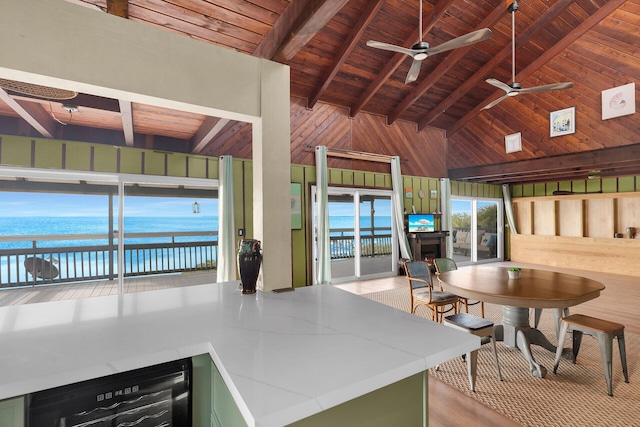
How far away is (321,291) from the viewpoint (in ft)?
6.26

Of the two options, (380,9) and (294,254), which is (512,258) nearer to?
(294,254)

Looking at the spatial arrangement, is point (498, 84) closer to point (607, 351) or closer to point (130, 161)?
point (607, 351)

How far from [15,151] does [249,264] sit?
4224mm

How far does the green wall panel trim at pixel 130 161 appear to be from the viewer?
4406 mm

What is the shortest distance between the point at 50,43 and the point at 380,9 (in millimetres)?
4338

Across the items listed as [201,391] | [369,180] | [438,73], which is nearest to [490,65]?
Answer: [438,73]

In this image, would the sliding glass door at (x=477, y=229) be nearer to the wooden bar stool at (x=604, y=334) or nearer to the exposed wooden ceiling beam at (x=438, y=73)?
the exposed wooden ceiling beam at (x=438, y=73)

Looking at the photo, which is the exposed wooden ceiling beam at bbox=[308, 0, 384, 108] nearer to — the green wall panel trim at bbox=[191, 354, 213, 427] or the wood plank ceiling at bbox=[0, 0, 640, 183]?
the wood plank ceiling at bbox=[0, 0, 640, 183]

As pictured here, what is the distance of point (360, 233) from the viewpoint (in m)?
6.42

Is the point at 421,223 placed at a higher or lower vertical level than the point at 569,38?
lower

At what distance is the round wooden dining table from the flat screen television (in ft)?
11.0

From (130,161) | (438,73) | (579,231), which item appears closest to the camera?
(130,161)

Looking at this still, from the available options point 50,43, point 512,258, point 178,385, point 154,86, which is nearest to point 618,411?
point 178,385

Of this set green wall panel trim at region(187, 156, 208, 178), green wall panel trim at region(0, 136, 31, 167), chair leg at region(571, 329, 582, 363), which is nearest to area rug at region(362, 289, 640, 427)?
chair leg at region(571, 329, 582, 363)
